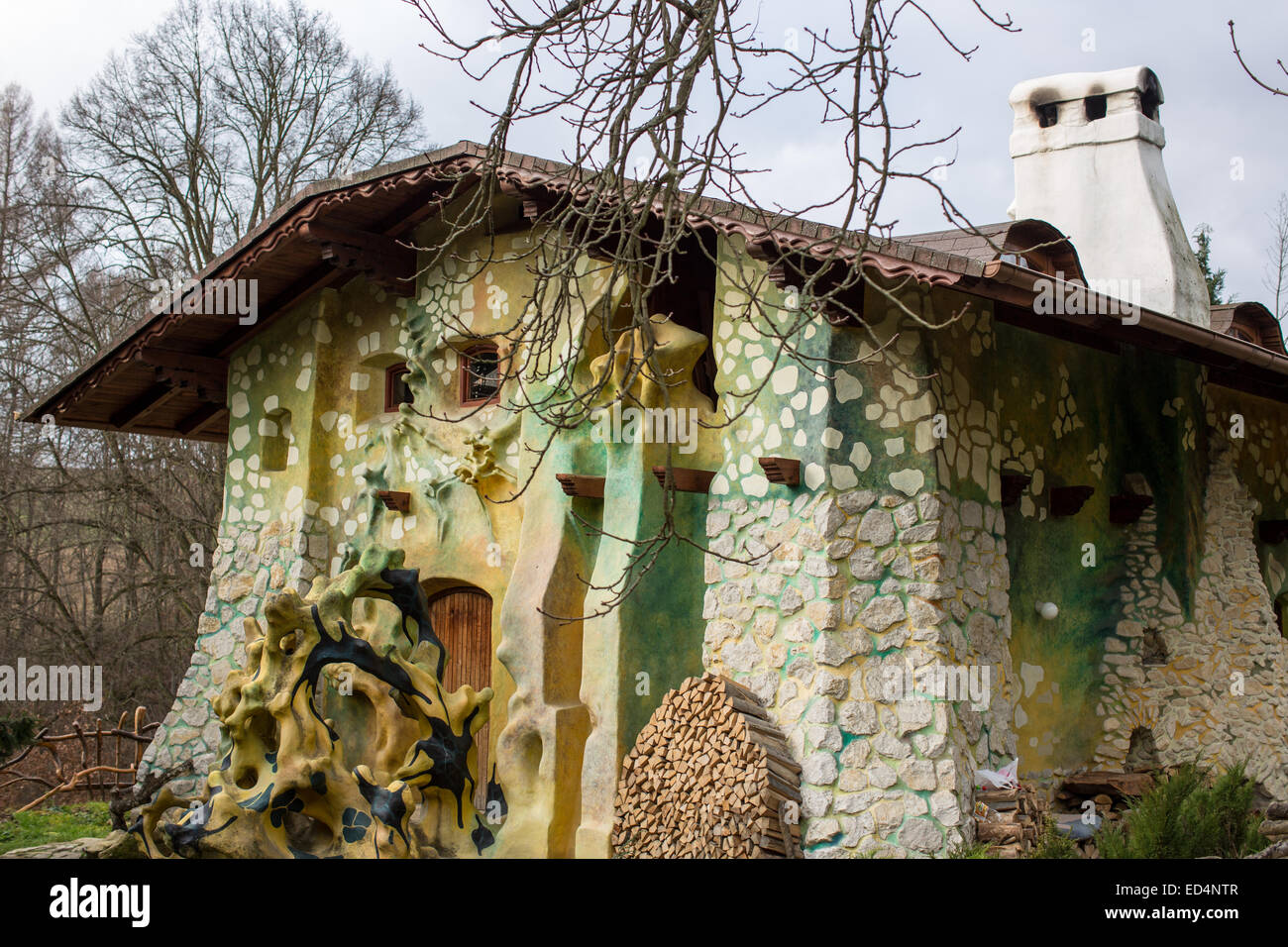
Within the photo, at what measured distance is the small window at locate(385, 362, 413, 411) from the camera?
11.8 metres

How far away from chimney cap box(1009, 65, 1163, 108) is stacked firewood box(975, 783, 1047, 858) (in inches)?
376

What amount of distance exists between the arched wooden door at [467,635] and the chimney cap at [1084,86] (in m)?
9.08

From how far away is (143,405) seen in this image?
1369cm

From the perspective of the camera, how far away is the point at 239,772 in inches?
333

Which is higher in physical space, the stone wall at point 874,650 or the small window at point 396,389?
the small window at point 396,389

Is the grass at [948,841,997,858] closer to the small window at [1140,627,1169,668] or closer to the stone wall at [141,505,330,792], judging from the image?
the small window at [1140,627,1169,668]

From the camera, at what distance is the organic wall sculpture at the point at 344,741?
26.9ft

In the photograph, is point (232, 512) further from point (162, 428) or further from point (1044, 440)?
point (1044, 440)

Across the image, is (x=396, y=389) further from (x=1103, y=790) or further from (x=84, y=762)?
(x=1103, y=790)

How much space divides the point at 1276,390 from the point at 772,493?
5771 millimetres

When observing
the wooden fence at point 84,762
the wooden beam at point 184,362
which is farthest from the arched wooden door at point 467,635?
the wooden fence at point 84,762

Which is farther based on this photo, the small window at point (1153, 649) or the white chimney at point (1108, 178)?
the white chimney at point (1108, 178)

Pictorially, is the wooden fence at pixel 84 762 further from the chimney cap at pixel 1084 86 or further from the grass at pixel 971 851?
the chimney cap at pixel 1084 86

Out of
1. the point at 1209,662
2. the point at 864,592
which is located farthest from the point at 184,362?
the point at 1209,662
